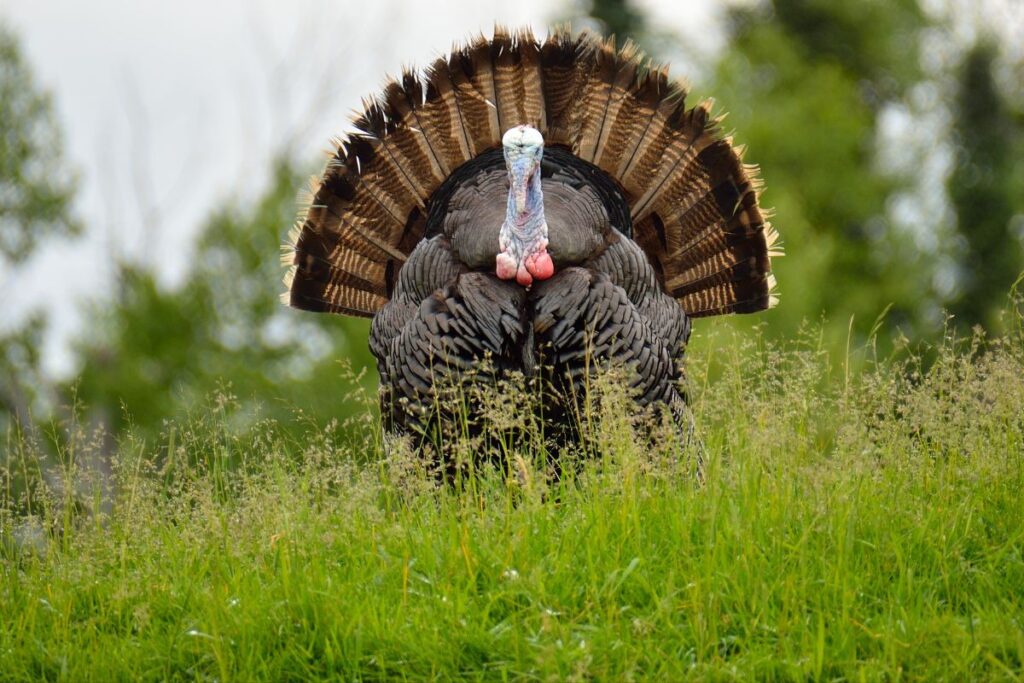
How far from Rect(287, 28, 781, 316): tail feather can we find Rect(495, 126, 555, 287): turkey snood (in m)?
0.54

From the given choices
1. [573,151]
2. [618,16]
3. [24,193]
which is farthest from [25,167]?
[573,151]

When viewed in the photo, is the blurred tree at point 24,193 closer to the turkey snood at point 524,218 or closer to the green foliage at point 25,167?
the green foliage at point 25,167

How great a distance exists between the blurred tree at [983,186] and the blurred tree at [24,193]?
15.3 metres

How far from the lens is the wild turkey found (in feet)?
19.6

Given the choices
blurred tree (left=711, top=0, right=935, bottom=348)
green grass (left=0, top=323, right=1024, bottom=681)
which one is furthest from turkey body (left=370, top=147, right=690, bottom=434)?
blurred tree (left=711, top=0, right=935, bottom=348)

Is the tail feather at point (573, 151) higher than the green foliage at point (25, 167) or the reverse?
the reverse

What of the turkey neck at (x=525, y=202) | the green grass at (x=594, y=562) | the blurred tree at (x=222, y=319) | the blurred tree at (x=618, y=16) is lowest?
the green grass at (x=594, y=562)

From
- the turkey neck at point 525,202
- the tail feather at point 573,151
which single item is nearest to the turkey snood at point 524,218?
the turkey neck at point 525,202

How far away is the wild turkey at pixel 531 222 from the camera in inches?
236

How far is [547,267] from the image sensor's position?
6.08 meters

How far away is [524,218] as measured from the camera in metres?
6.15

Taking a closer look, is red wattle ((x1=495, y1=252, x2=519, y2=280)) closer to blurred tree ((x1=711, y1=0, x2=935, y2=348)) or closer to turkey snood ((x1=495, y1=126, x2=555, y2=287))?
turkey snood ((x1=495, y1=126, x2=555, y2=287))

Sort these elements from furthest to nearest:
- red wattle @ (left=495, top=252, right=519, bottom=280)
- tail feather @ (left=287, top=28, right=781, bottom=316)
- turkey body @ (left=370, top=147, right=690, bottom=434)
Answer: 1. tail feather @ (left=287, top=28, right=781, bottom=316)
2. red wattle @ (left=495, top=252, right=519, bottom=280)
3. turkey body @ (left=370, top=147, right=690, bottom=434)

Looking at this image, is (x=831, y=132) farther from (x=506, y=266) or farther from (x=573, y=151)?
(x=506, y=266)
